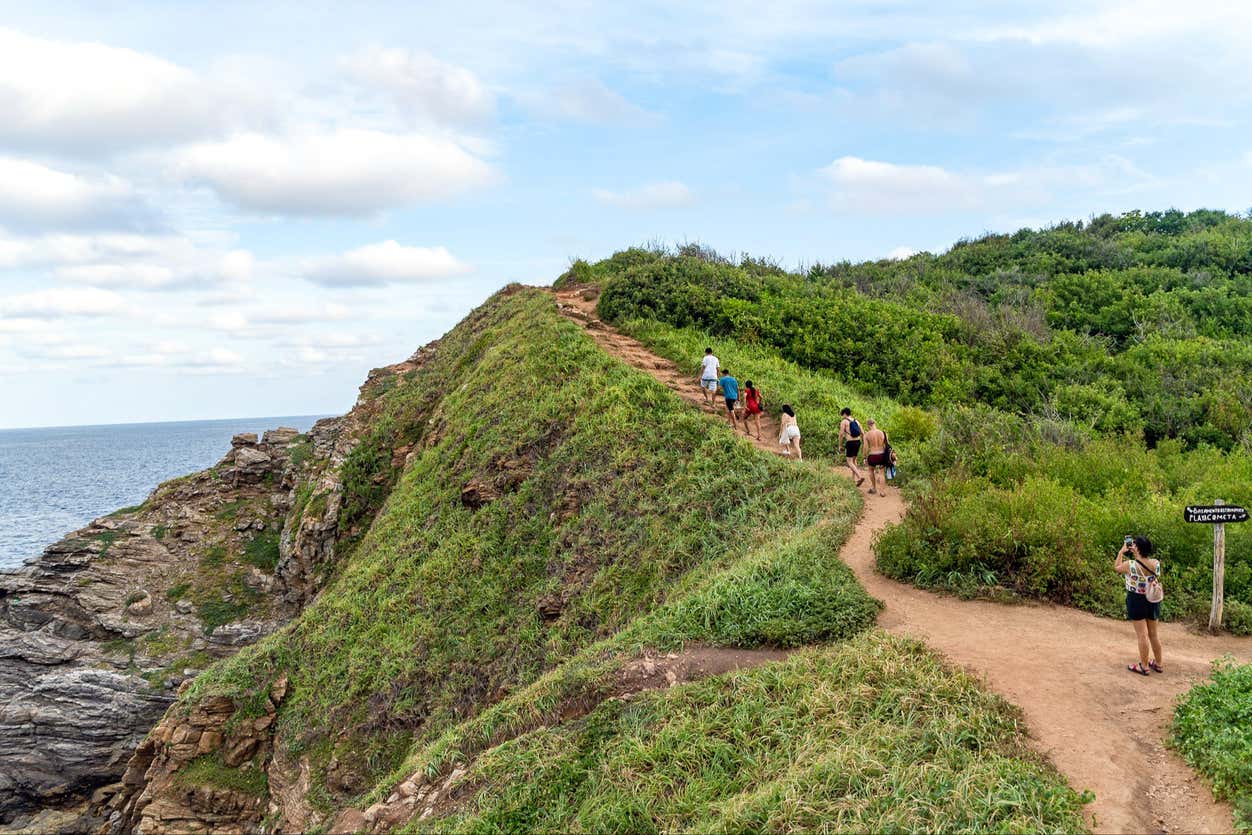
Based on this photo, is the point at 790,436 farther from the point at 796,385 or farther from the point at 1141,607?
the point at 1141,607

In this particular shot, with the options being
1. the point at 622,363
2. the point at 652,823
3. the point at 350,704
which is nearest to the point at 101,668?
the point at 350,704

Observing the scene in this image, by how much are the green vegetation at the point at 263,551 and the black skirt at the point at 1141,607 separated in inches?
915

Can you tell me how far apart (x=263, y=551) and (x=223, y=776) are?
41.5 ft

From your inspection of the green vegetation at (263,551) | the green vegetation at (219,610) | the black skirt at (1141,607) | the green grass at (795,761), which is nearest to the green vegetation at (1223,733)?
the black skirt at (1141,607)

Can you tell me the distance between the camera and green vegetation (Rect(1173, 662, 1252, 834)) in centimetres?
590

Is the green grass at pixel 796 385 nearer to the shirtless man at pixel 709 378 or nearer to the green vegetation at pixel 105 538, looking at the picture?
the shirtless man at pixel 709 378

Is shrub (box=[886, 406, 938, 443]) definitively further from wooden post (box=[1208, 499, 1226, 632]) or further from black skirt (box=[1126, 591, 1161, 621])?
black skirt (box=[1126, 591, 1161, 621])

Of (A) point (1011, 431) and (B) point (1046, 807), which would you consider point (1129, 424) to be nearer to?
(A) point (1011, 431)

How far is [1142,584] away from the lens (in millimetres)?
8039

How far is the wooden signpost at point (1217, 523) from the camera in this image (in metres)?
8.60

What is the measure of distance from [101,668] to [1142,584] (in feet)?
78.3

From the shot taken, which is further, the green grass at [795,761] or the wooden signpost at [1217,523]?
the wooden signpost at [1217,523]

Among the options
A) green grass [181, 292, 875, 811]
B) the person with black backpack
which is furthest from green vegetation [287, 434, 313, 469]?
the person with black backpack

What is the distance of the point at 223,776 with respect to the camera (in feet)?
47.3
